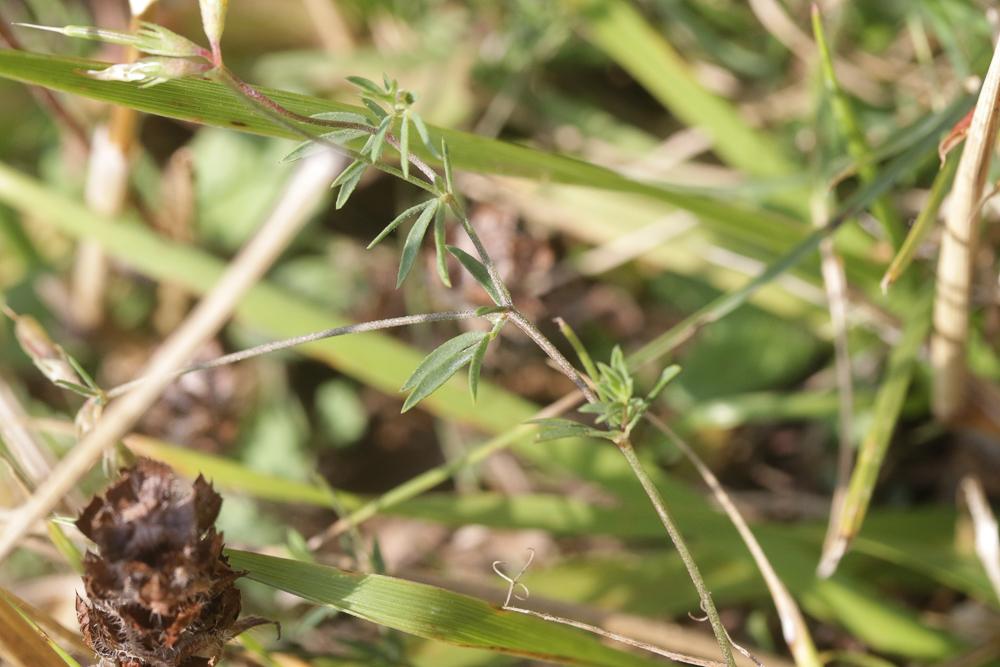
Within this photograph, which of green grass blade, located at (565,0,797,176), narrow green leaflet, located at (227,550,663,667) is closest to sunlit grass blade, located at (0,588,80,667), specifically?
narrow green leaflet, located at (227,550,663,667)

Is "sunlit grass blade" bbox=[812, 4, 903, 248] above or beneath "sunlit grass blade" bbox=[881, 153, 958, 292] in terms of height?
above

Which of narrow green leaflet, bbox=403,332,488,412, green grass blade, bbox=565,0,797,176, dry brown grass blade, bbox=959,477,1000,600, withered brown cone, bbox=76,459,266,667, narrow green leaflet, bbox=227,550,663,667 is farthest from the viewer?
green grass blade, bbox=565,0,797,176

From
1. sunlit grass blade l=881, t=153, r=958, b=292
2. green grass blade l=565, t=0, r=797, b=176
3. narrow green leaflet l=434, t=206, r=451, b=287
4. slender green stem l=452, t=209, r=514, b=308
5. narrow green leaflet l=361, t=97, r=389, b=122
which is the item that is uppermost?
green grass blade l=565, t=0, r=797, b=176

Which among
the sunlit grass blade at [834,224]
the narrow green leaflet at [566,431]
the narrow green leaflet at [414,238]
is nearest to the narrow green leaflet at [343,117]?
the narrow green leaflet at [414,238]

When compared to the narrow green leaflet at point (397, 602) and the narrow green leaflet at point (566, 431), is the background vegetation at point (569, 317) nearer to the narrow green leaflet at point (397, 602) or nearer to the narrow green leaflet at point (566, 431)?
the narrow green leaflet at point (397, 602)

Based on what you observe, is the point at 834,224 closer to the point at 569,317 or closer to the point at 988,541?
the point at 988,541

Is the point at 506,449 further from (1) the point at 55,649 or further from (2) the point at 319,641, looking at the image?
(1) the point at 55,649

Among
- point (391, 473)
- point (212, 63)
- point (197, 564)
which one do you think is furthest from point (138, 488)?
point (391, 473)

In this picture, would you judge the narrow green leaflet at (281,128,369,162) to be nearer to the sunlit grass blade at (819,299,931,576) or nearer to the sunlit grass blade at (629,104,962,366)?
the sunlit grass blade at (629,104,962,366)

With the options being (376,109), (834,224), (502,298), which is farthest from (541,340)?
(834,224)
